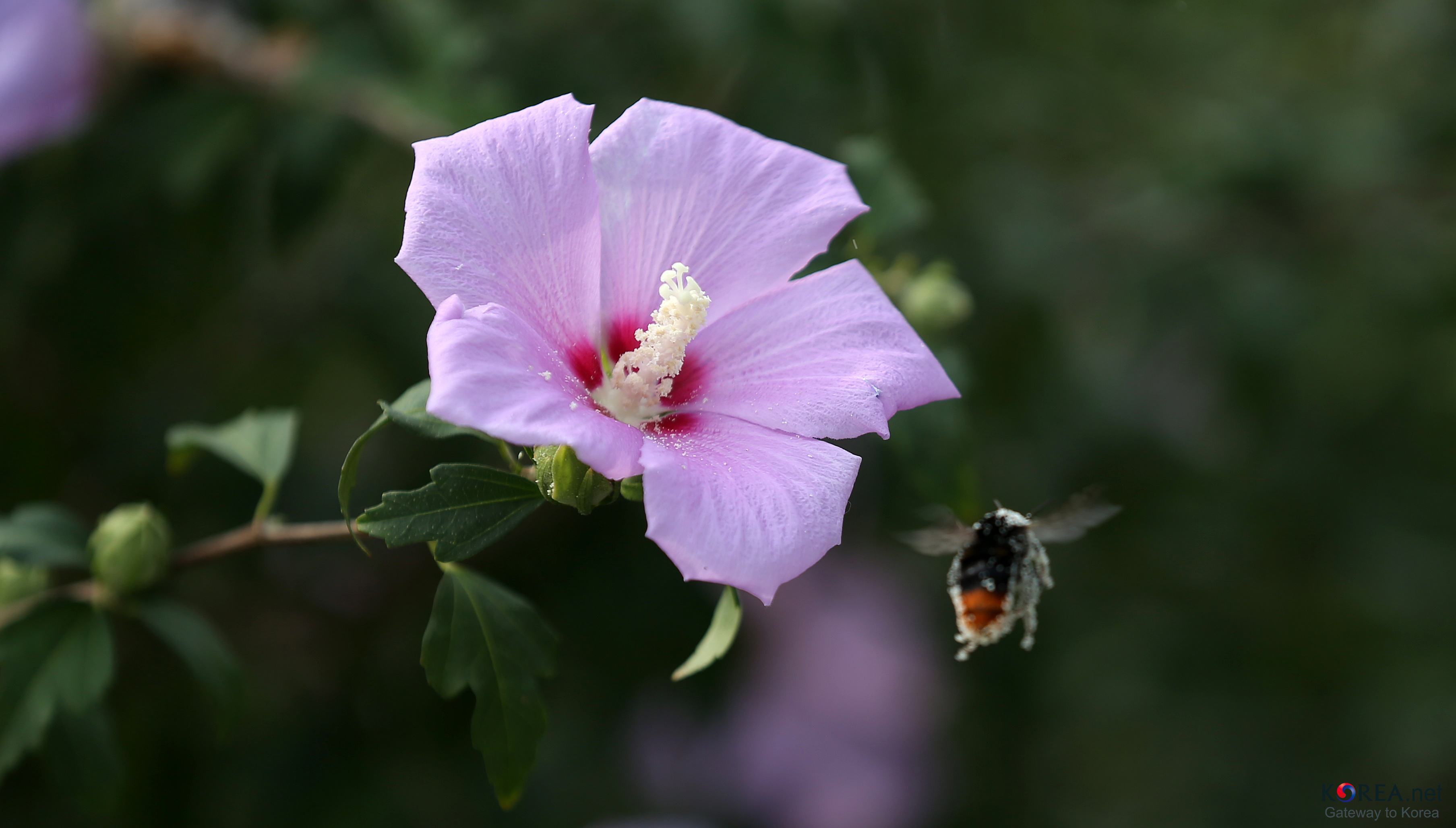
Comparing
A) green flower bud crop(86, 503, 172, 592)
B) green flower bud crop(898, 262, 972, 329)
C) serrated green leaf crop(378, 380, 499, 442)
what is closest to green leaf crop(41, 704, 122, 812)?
green flower bud crop(86, 503, 172, 592)

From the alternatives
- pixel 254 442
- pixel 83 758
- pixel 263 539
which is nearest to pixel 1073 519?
pixel 263 539

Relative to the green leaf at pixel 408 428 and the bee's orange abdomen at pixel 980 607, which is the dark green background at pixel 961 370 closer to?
the bee's orange abdomen at pixel 980 607

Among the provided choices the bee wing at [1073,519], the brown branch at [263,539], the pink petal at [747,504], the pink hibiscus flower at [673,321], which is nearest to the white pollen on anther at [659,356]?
the pink hibiscus flower at [673,321]

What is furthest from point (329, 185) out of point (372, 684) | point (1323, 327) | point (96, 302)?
point (1323, 327)

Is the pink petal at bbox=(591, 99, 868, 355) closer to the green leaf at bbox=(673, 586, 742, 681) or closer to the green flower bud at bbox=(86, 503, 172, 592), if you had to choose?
the green leaf at bbox=(673, 586, 742, 681)

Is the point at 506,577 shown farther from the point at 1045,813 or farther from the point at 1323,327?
the point at 1323,327
